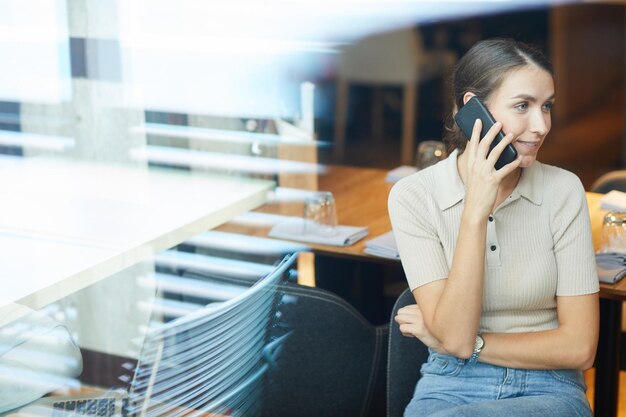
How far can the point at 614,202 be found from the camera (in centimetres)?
273

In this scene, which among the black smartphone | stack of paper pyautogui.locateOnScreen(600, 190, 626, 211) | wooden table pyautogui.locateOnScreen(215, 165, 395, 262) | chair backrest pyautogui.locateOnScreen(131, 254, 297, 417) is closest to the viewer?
chair backrest pyautogui.locateOnScreen(131, 254, 297, 417)

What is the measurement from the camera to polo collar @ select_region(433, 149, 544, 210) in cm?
191

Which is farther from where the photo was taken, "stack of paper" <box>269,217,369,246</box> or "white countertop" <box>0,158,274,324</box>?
"stack of paper" <box>269,217,369,246</box>

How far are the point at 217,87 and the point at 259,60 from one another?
0.29m

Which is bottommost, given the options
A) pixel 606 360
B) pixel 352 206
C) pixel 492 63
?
pixel 606 360

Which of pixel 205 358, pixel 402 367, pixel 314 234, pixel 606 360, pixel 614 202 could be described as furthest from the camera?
pixel 614 202

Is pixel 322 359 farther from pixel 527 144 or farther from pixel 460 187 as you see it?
pixel 527 144

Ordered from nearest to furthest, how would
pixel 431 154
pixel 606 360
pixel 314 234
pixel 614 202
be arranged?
pixel 606 360
pixel 314 234
pixel 614 202
pixel 431 154

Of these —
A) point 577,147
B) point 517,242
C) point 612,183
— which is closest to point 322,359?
point 517,242

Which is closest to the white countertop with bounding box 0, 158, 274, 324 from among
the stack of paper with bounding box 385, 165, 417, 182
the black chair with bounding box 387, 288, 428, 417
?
the stack of paper with bounding box 385, 165, 417, 182

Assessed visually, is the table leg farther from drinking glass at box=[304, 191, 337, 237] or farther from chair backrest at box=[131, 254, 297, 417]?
chair backrest at box=[131, 254, 297, 417]

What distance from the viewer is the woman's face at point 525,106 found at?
1847 mm

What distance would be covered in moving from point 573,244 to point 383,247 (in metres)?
0.66

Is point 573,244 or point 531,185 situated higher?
point 531,185
